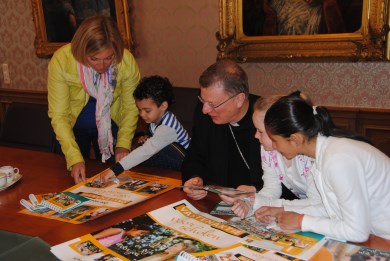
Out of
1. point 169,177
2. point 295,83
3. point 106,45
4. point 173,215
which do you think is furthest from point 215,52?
point 173,215

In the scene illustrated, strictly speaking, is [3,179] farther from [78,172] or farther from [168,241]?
[168,241]

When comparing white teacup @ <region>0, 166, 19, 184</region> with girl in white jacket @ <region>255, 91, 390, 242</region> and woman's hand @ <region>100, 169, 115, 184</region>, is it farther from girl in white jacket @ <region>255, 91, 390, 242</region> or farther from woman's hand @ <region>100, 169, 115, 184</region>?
girl in white jacket @ <region>255, 91, 390, 242</region>

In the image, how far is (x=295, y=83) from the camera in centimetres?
302

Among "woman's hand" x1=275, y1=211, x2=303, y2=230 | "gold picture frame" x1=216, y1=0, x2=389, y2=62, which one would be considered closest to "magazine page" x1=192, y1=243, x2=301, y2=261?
"woman's hand" x1=275, y1=211, x2=303, y2=230

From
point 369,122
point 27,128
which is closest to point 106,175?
point 27,128

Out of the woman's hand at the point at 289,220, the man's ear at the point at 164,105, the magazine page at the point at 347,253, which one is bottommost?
the magazine page at the point at 347,253

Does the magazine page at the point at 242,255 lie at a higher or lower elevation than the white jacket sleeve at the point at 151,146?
lower

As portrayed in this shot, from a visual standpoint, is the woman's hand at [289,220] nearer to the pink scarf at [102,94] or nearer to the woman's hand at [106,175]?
the woman's hand at [106,175]

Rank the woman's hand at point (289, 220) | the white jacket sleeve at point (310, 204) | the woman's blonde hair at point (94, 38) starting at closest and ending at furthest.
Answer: the woman's hand at point (289, 220), the white jacket sleeve at point (310, 204), the woman's blonde hair at point (94, 38)

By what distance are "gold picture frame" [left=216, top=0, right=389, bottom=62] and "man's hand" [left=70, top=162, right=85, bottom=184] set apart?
5.01 feet

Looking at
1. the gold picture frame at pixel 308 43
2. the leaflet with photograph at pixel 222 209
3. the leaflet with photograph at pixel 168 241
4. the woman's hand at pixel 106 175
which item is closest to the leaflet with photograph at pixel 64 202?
the woman's hand at pixel 106 175

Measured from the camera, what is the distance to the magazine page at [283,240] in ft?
4.05

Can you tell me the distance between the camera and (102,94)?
2398 millimetres

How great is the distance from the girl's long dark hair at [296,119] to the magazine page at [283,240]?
0.31 meters
